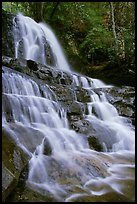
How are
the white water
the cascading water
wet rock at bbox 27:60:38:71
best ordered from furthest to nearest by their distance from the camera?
1. the white water
2. wet rock at bbox 27:60:38:71
3. the cascading water

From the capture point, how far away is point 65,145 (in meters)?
6.56

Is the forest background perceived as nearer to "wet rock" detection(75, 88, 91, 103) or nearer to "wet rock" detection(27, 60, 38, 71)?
"wet rock" detection(27, 60, 38, 71)

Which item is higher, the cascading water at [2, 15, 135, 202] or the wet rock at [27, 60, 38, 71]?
the wet rock at [27, 60, 38, 71]

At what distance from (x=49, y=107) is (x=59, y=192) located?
3.26 meters

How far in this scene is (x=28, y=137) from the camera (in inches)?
236

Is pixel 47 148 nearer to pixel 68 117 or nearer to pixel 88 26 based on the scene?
pixel 68 117

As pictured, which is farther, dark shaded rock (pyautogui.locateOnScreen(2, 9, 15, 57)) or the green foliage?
the green foliage

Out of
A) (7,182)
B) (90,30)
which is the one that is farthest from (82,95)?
(90,30)

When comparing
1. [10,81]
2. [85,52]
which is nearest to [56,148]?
[10,81]

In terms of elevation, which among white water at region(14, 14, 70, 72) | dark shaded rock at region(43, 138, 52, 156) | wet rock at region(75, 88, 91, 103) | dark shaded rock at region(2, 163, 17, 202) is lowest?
dark shaded rock at region(2, 163, 17, 202)

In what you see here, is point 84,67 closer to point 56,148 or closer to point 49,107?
point 49,107

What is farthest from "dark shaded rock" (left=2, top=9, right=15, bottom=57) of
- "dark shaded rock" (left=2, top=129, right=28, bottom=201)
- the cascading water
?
"dark shaded rock" (left=2, top=129, right=28, bottom=201)

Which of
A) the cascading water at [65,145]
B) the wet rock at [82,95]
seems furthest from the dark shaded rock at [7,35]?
the wet rock at [82,95]

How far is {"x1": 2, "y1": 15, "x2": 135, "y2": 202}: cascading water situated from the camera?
5046 millimetres
